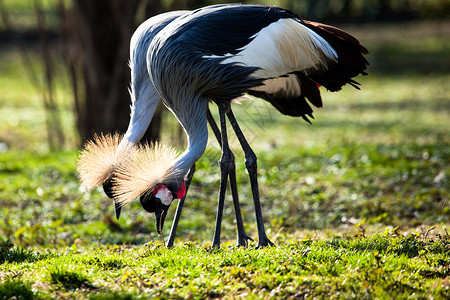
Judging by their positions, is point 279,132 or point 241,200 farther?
point 279,132

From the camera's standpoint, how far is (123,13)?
358 inches

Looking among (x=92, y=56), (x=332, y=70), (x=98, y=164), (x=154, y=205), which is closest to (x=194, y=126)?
(x=154, y=205)

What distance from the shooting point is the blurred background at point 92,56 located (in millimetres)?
9328

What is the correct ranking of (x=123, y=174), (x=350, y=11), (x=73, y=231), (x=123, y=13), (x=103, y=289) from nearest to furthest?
(x=103, y=289)
(x=123, y=174)
(x=73, y=231)
(x=123, y=13)
(x=350, y=11)

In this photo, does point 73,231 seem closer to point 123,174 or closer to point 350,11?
point 123,174

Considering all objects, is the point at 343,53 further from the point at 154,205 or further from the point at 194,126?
the point at 154,205

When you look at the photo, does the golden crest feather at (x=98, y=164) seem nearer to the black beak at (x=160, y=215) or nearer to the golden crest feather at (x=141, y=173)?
the golden crest feather at (x=141, y=173)

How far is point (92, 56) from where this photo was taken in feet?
31.1

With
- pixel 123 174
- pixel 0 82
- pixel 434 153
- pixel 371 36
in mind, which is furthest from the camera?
pixel 371 36

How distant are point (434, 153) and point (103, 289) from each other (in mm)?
5720

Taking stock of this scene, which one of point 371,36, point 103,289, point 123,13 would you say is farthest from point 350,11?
point 103,289

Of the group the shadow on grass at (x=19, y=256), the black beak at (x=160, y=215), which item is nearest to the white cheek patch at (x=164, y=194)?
the black beak at (x=160, y=215)

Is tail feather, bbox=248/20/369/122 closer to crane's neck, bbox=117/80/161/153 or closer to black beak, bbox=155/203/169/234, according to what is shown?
crane's neck, bbox=117/80/161/153

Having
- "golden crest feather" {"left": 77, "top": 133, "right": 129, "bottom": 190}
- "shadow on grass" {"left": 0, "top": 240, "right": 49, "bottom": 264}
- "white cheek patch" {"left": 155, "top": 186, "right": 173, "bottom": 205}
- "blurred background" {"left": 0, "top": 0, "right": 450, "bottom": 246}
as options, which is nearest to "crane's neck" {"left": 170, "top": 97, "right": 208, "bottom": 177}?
"white cheek patch" {"left": 155, "top": 186, "right": 173, "bottom": 205}
